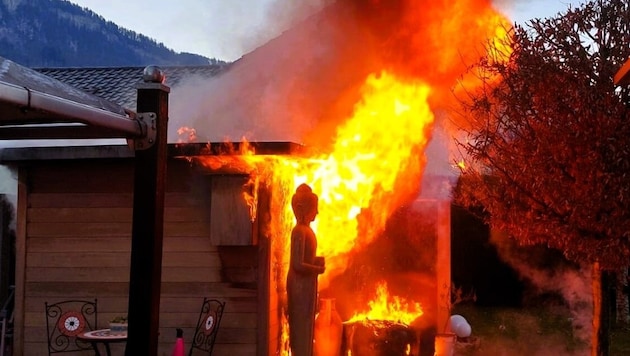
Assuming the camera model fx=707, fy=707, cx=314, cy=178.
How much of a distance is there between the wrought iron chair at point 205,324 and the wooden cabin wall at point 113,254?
6 cm

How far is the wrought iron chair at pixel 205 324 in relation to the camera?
7.46m

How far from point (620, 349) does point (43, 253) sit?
9.95 m

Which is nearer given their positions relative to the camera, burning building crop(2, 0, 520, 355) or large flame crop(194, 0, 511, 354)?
burning building crop(2, 0, 520, 355)

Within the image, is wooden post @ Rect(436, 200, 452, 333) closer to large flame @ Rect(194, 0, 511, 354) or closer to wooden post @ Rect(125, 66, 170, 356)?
large flame @ Rect(194, 0, 511, 354)

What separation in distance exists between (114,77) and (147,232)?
13757mm

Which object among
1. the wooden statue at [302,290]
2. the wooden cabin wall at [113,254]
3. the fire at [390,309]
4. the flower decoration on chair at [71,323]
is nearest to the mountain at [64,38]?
the fire at [390,309]

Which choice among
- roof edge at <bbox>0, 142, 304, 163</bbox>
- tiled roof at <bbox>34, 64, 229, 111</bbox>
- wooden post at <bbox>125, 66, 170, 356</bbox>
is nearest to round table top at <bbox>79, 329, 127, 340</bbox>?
roof edge at <bbox>0, 142, 304, 163</bbox>

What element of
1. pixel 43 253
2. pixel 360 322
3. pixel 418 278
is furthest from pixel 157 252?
pixel 418 278

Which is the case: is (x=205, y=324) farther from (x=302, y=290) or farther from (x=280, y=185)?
(x=280, y=185)

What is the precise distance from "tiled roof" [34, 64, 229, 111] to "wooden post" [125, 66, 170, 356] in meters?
10.6

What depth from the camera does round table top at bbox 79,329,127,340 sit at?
275 inches

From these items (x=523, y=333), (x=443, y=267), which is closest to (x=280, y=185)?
(x=443, y=267)

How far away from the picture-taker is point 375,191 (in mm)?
9445

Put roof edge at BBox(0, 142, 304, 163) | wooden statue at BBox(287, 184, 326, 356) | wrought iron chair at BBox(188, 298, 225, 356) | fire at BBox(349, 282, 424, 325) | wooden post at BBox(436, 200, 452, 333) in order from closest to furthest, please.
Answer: roof edge at BBox(0, 142, 304, 163), wooden statue at BBox(287, 184, 326, 356), wrought iron chair at BBox(188, 298, 225, 356), fire at BBox(349, 282, 424, 325), wooden post at BBox(436, 200, 452, 333)
